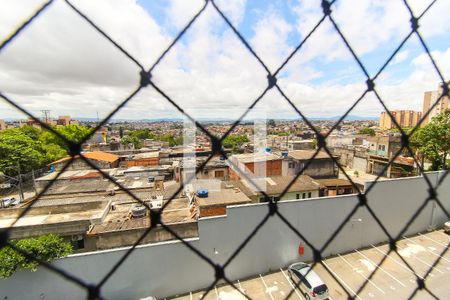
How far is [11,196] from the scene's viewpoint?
9.65 meters

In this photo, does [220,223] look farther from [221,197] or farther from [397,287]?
[397,287]

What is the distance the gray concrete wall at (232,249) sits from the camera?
4.06m

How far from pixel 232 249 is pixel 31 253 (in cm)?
334

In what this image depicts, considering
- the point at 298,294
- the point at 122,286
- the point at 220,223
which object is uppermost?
the point at 220,223

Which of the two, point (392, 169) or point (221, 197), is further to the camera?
point (392, 169)

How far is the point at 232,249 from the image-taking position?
16.0 feet

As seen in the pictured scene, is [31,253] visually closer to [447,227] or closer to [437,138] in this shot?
[447,227]

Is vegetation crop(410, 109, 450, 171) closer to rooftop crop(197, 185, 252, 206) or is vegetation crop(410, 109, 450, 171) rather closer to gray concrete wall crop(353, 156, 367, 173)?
gray concrete wall crop(353, 156, 367, 173)

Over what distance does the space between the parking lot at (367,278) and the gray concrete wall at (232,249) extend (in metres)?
0.23

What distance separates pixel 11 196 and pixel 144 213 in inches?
308

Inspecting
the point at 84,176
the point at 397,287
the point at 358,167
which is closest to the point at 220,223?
the point at 397,287

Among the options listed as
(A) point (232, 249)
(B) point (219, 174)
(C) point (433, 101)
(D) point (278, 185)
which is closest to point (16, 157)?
(B) point (219, 174)

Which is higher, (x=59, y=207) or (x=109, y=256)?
(x=59, y=207)

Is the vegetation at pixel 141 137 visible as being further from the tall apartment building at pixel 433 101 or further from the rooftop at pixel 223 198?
the tall apartment building at pixel 433 101
